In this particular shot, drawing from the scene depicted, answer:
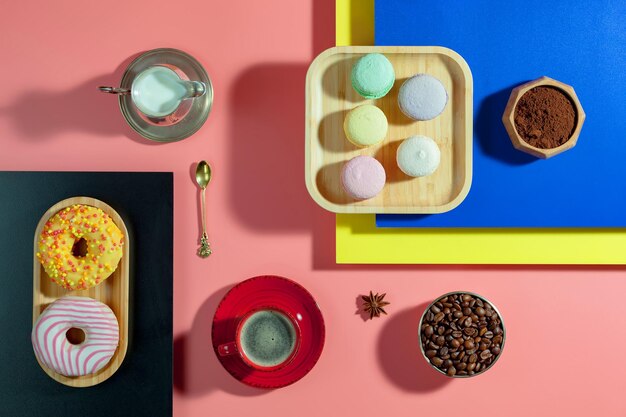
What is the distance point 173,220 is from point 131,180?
7.1 inches

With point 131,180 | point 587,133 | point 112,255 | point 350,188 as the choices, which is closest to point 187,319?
point 112,255

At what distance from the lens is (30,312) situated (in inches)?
67.3

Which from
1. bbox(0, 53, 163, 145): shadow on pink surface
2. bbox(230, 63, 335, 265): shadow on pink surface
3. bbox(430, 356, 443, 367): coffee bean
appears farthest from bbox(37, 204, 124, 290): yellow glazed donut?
bbox(430, 356, 443, 367): coffee bean

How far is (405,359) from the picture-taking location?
173 centimetres

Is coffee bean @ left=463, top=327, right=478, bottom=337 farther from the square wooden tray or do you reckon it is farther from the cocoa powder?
the cocoa powder

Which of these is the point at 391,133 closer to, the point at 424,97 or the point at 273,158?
the point at 424,97

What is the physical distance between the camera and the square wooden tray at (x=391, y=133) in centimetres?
155

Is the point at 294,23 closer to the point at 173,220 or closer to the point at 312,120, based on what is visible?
the point at 312,120

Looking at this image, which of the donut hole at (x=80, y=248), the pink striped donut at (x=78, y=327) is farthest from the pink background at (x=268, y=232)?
the donut hole at (x=80, y=248)

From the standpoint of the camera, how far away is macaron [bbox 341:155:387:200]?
1.49 meters

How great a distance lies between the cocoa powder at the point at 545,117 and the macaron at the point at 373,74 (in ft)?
1.28

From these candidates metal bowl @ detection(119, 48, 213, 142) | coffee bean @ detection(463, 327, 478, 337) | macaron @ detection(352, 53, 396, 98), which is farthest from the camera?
metal bowl @ detection(119, 48, 213, 142)

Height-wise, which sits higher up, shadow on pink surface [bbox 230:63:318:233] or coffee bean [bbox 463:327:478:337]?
shadow on pink surface [bbox 230:63:318:233]

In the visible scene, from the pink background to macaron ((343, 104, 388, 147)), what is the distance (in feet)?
0.84
